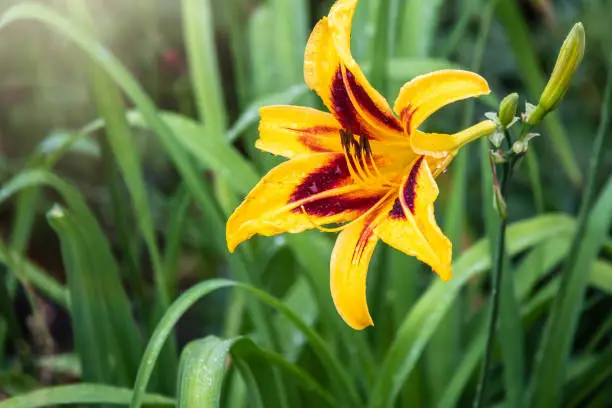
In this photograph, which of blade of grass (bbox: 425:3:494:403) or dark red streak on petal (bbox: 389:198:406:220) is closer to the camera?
dark red streak on petal (bbox: 389:198:406:220)

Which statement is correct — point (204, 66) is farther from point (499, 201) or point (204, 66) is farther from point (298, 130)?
point (499, 201)

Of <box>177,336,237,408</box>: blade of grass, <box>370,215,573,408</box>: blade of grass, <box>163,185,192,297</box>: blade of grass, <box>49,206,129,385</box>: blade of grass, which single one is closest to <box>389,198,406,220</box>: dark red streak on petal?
<box>177,336,237,408</box>: blade of grass

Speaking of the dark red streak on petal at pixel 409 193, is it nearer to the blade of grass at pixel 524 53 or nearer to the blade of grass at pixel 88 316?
the blade of grass at pixel 88 316

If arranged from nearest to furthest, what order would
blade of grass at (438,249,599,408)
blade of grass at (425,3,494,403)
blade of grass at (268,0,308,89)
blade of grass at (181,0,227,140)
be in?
blade of grass at (438,249,599,408) → blade of grass at (425,3,494,403) → blade of grass at (181,0,227,140) → blade of grass at (268,0,308,89)

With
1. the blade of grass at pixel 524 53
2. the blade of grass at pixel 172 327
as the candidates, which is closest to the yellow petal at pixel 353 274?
the blade of grass at pixel 172 327

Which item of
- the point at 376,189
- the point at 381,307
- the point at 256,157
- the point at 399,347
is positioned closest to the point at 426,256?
the point at 376,189

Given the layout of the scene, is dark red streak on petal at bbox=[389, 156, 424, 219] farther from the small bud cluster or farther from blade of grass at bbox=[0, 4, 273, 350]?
blade of grass at bbox=[0, 4, 273, 350]
